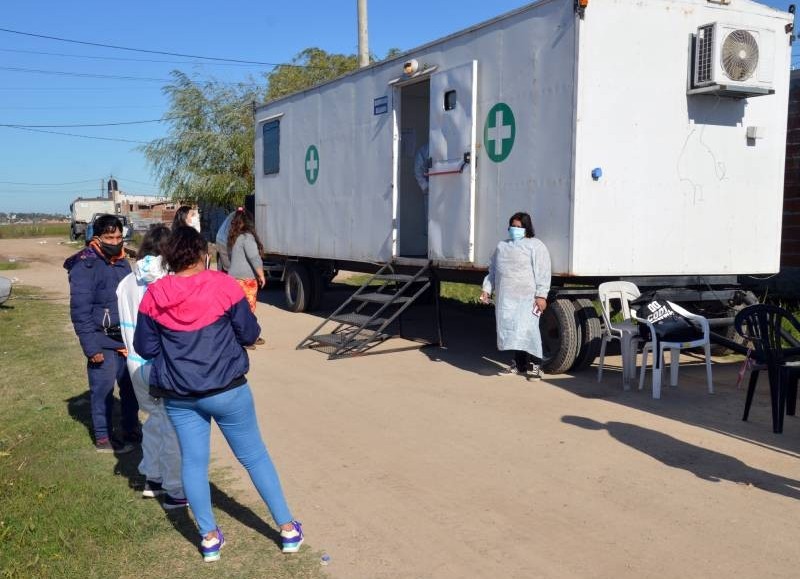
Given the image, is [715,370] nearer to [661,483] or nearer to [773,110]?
[773,110]

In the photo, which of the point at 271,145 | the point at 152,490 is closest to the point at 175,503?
the point at 152,490

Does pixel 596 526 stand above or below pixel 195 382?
below

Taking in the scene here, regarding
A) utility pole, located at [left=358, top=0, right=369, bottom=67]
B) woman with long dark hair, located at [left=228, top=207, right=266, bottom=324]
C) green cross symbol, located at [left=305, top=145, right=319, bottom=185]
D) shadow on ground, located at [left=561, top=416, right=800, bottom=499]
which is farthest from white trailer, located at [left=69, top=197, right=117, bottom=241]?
shadow on ground, located at [left=561, top=416, right=800, bottom=499]

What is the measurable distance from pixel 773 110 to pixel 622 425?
389cm

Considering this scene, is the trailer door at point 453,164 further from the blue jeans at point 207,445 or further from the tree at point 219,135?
the tree at point 219,135

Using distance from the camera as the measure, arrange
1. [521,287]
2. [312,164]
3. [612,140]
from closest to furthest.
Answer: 1. [612,140]
2. [521,287]
3. [312,164]

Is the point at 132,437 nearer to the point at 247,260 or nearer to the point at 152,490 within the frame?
the point at 152,490

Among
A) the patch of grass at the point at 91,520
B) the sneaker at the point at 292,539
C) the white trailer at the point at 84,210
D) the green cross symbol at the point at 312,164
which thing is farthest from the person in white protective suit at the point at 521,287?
the white trailer at the point at 84,210

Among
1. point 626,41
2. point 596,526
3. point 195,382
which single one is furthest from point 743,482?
point 626,41

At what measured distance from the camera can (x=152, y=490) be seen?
14.9 feet

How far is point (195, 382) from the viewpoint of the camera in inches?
136

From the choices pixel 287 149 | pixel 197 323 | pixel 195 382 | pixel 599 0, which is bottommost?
pixel 195 382

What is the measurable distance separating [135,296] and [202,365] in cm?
111

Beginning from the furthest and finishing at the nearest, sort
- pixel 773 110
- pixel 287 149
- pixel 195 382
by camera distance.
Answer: pixel 287 149 < pixel 773 110 < pixel 195 382
